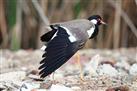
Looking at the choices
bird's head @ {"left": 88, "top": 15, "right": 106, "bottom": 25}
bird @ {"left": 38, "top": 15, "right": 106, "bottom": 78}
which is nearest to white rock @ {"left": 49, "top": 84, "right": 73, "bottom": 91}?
bird @ {"left": 38, "top": 15, "right": 106, "bottom": 78}

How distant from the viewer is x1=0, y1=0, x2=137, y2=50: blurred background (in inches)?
354

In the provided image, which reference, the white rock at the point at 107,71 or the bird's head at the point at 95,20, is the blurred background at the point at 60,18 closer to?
the white rock at the point at 107,71

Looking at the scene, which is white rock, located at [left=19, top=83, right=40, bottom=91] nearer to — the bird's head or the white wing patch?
the white wing patch

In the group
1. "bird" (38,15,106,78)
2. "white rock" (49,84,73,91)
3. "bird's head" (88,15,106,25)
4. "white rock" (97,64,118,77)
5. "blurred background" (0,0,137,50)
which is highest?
"blurred background" (0,0,137,50)

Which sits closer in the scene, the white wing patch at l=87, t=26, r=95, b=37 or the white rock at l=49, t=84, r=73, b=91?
the white rock at l=49, t=84, r=73, b=91

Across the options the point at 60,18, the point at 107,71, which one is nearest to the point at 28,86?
the point at 107,71

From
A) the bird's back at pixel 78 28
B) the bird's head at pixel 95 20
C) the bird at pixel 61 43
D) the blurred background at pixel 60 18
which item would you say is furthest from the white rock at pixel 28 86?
the blurred background at pixel 60 18

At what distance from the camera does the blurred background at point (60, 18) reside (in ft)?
29.5

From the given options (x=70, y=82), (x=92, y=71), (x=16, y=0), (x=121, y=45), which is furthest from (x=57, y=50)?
(x=121, y=45)

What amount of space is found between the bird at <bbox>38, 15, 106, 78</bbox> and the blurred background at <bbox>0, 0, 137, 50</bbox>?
4518 millimetres

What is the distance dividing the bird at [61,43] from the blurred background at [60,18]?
4.52 m

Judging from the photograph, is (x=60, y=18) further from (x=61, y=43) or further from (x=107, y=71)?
(x=61, y=43)

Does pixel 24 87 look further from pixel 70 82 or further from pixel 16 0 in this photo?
pixel 16 0

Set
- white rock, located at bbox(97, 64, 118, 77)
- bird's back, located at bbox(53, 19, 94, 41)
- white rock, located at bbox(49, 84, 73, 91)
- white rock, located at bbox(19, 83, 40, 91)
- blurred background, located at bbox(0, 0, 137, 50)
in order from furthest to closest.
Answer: blurred background, located at bbox(0, 0, 137, 50) → white rock, located at bbox(97, 64, 118, 77) → bird's back, located at bbox(53, 19, 94, 41) → white rock, located at bbox(19, 83, 40, 91) → white rock, located at bbox(49, 84, 73, 91)
